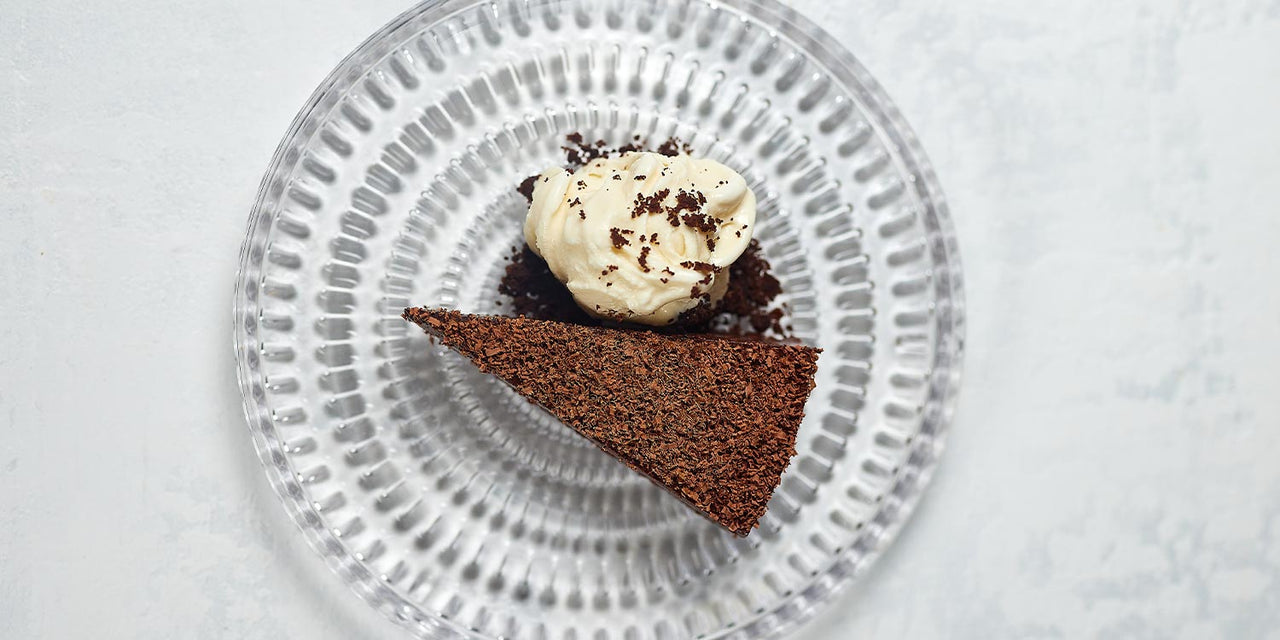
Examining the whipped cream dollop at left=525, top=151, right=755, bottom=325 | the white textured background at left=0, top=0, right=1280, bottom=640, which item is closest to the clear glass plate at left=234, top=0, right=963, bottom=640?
the white textured background at left=0, top=0, right=1280, bottom=640

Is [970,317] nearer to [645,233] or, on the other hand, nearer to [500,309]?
[645,233]

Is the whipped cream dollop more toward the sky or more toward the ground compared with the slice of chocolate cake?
more toward the sky

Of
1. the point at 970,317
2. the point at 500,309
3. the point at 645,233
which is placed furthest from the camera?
the point at 970,317

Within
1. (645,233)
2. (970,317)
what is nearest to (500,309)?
(645,233)

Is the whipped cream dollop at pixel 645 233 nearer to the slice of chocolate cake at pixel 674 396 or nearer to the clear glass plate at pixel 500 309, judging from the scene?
the slice of chocolate cake at pixel 674 396

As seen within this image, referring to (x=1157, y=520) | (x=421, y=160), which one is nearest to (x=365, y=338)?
(x=421, y=160)

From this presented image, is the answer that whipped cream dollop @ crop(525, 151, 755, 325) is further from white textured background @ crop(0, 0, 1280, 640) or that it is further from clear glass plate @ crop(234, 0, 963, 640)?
white textured background @ crop(0, 0, 1280, 640)

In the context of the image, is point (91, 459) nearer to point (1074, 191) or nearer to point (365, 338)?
point (365, 338)
